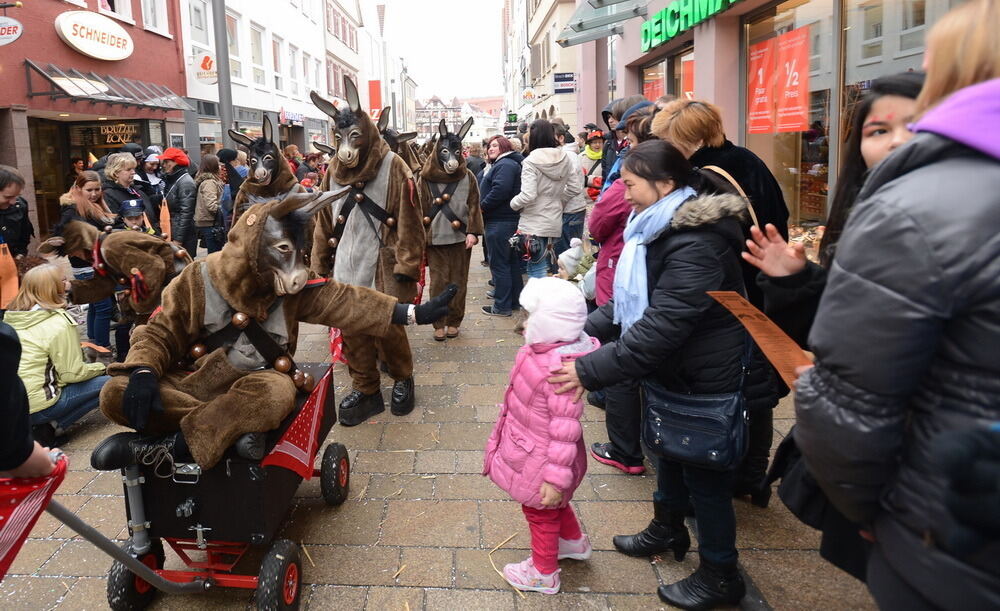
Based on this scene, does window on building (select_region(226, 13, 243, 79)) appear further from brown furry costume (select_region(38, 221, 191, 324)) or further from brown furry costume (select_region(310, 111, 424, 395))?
brown furry costume (select_region(38, 221, 191, 324))

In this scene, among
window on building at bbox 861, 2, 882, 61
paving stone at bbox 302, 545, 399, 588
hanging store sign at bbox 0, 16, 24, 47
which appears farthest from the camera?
hanging store sign at bbox 0, 16, 24, 47

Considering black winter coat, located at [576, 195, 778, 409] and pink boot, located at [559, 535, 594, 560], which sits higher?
black winter coat, located at [576, 195, 778, 409]

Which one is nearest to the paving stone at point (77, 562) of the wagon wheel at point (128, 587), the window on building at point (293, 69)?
the wagon wheel at point (128, 587)

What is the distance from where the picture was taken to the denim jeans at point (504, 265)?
25.6ft

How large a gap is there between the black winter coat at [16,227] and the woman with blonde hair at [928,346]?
21.3ft

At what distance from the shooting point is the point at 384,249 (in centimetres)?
539

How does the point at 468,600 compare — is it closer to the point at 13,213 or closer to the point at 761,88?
the point at 13,213

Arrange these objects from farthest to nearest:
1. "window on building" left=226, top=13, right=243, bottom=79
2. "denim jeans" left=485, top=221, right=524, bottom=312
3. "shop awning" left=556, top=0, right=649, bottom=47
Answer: "window on building" left=226, top=13, right=243, bottom=79 < "shop awning" left=556, top=0, right=649, bottom=47 < "denim jeans" left=485, top=221, right=524, bottom=312

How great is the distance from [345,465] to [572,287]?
1.71 metres

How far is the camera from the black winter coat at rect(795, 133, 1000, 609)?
48.0 inches

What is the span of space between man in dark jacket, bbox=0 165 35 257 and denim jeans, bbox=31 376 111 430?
1890mm

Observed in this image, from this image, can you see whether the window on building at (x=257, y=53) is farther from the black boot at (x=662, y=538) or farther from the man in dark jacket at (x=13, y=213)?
the black boot at (x=662, y=538)

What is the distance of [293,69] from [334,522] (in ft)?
101

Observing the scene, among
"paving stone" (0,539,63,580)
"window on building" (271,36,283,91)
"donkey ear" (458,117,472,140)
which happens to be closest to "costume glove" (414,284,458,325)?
"paving stone" (0,539,63,580)
